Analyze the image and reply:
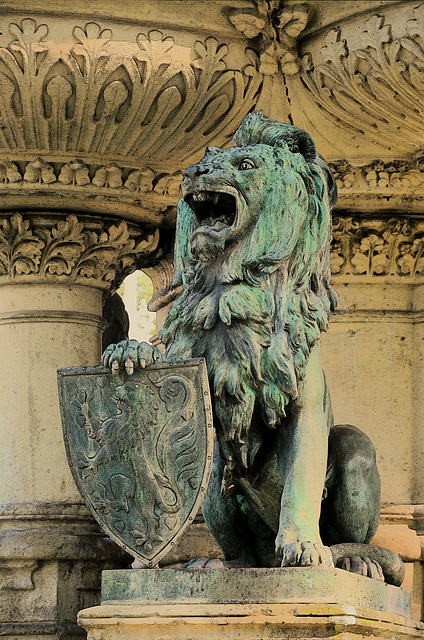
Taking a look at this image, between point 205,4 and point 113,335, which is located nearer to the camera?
point 205,4

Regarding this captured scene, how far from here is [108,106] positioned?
18.1 ft

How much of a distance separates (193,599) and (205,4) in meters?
2.34

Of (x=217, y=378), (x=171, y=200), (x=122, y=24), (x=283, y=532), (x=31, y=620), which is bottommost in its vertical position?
(x=31, y=620)

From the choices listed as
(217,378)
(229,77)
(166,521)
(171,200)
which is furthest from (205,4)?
(166,521)

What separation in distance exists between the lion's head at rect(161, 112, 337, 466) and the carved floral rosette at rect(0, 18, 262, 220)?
1.08m

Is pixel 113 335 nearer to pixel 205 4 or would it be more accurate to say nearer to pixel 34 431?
pixel 34 431

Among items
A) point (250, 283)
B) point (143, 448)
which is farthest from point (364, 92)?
point (143, 448)

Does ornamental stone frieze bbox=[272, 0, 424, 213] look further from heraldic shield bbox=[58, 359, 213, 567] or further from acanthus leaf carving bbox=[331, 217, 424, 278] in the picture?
heraldic shield bbox=[58, 359, 213, 567]

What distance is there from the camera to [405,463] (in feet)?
20.2

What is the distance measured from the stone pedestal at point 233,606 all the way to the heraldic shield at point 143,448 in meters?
0.10

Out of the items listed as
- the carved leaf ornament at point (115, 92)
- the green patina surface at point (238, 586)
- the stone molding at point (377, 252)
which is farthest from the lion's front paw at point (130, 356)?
the stone molding at point (377, 252)

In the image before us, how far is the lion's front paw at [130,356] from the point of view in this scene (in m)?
4.21

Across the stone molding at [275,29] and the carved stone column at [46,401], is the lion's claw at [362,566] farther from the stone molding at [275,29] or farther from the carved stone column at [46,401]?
the stone molding at [275,29]

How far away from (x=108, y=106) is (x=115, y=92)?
0.22 ft
